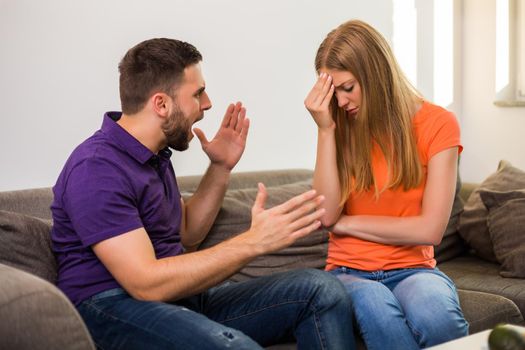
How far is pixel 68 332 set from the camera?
1473 mm

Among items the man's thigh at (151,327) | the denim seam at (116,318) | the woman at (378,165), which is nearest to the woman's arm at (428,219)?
the woman at (378,165)

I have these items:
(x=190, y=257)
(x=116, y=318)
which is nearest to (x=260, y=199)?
(x=190, y=257)

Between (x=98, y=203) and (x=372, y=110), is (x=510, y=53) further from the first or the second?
(x=98, y=203)

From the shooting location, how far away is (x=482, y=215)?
295 cm

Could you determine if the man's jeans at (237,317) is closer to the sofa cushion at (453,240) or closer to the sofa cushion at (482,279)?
the sofa cushion at (482,279)

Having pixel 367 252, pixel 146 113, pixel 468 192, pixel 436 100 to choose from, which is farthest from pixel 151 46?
pixel 436 100

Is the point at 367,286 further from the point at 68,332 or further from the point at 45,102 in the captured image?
the point at 45,102

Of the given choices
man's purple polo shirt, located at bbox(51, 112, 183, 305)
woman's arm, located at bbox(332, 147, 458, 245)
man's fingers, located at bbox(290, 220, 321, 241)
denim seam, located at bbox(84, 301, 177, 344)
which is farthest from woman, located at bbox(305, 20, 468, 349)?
denim seam, located at bbox(84, 301, 177, 344)

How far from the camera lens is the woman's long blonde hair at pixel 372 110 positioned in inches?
86.7

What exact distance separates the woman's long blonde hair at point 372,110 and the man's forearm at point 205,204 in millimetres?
350

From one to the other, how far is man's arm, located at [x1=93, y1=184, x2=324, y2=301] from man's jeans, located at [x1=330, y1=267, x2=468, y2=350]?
0.34 m

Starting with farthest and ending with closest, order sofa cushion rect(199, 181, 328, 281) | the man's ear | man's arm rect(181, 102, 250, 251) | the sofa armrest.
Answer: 1. sofa cushion rect(199, 181, 328, 281)
2. man's arm rect(181, 102, 250, 251)
3. the man's ear
4. the sofa armrest

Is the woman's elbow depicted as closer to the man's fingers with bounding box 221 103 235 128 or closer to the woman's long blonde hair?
the woman's long blonde hair

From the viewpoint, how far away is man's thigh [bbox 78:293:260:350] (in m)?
1.72
